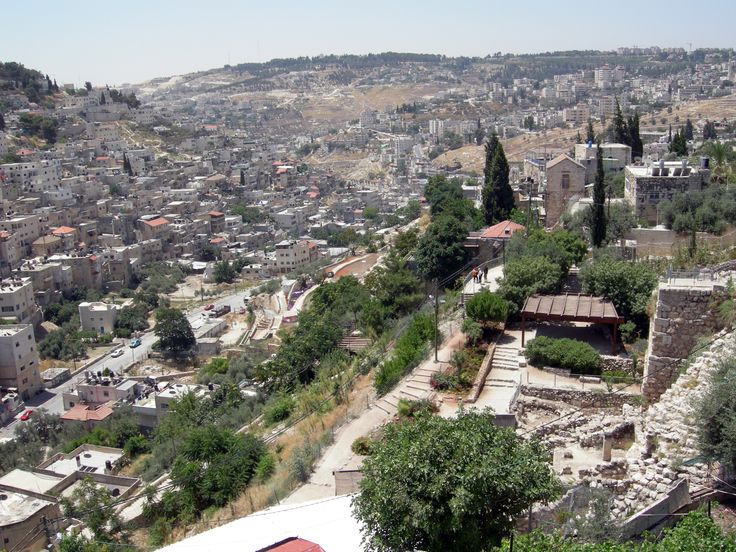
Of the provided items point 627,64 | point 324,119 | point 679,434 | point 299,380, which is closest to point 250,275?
point 299,380

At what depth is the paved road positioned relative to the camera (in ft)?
104

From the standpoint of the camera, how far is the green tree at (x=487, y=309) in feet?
47.3

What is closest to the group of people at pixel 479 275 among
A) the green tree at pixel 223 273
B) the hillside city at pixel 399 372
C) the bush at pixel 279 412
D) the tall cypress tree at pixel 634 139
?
the hillside city at pixel 399 372

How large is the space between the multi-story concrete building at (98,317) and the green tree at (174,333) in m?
6.28

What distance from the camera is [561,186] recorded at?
25.4 metres

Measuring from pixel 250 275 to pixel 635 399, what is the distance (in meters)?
43.1

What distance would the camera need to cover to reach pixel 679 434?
871 centimetres

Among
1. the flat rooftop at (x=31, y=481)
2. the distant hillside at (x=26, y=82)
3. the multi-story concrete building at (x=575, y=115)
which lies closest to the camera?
the flat rooftop at (x=31, y=481)

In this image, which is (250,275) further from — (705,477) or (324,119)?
(324,119)

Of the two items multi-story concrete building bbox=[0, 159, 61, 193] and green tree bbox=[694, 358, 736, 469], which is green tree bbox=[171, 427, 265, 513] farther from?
multi-story concrete building bbox=[0, 159, 61, 193]

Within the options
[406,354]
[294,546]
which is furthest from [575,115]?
[294,546]

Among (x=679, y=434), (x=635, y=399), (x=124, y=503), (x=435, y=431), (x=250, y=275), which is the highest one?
(x=435, y=431)

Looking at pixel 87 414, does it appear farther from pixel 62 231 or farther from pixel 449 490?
pixel 62 231

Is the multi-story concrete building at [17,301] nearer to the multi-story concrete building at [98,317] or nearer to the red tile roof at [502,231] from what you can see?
the multi-story concrete building at [98,317]
